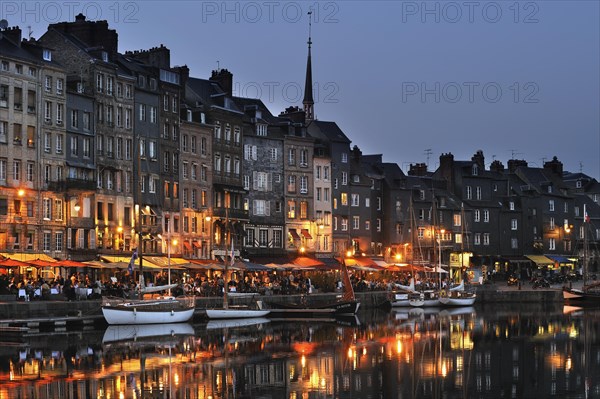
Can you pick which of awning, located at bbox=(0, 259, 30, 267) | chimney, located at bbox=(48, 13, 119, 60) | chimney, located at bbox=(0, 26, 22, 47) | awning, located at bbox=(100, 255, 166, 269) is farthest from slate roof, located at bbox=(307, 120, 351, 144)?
awning, located at bbox=(0, 259, 30, 267)

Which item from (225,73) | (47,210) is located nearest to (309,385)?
(47,210)

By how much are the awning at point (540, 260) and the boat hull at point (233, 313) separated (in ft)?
→ 188

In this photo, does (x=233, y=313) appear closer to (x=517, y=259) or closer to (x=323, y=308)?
(x=323, y=308)

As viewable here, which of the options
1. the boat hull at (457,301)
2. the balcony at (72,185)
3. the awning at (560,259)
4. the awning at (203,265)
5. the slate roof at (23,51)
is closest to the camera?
the slate roof at (23,51)

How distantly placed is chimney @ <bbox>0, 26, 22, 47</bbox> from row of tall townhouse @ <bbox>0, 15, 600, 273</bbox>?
0.30 feet

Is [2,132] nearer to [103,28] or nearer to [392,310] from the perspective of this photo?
[103,28]

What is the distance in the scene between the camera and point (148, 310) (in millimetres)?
64500

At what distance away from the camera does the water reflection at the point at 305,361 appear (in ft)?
133

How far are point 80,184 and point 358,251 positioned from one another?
3536 centimetres

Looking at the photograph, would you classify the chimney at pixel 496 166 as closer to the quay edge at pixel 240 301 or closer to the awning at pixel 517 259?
the awning at pixel 517 259

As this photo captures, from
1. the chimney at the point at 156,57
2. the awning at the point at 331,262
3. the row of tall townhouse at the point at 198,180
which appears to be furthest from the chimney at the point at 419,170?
the chimney at the point at 156,57

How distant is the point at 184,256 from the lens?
283 ft

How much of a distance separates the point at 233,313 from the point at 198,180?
2209 cm

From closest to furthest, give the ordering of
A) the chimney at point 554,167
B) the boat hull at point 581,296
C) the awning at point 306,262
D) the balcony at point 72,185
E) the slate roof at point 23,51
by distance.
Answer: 1. the slate roof at point 23,51
2. the balcony at point 72,185
3. the awning at point 306,262
4. the boat hull at point 581,296
5. the chimney at point 554,167
